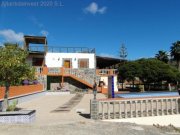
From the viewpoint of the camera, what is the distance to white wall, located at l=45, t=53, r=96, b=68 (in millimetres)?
36125

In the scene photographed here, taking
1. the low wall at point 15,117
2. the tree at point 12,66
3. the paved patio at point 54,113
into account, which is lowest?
the paved patio at point 54,113

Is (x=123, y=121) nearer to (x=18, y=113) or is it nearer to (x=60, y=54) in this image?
(x=18, y=113)

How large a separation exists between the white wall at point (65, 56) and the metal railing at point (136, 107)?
25.4 meters

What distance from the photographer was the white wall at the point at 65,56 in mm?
36125

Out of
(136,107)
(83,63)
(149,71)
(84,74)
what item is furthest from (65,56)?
(136,107)

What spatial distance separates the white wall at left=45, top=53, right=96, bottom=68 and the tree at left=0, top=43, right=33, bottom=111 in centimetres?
2497

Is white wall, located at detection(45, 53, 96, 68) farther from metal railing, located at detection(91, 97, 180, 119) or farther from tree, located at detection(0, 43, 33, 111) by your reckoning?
metal railing, located at detection(91, 97, 180, 119)

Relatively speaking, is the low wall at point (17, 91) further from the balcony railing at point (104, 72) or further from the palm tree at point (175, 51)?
the palm tree at point (175, 51)

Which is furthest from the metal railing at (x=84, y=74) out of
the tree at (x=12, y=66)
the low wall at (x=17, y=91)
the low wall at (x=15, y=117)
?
the low wall at (x=15, y=117)

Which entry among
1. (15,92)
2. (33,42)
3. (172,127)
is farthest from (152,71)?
(172,127)

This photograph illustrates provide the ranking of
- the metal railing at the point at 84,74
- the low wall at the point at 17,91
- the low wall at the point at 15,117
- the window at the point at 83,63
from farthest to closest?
the window at the point at 83,63, the metal railing at the point at 84,74, the low wall at the point at 17,91, the low wall at the point at 15,117

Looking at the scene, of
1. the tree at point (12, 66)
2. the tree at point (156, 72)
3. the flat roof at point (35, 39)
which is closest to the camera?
the tree at point (12, 66)

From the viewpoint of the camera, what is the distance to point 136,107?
1048cm

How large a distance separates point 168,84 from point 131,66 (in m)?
7.47
